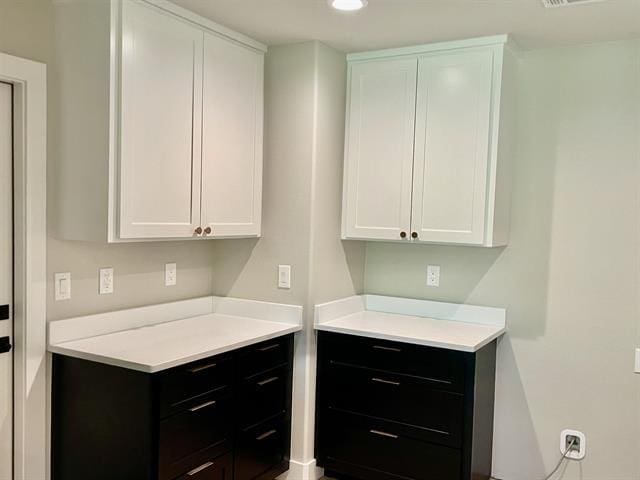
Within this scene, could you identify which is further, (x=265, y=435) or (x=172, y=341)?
(x=265, y=435)

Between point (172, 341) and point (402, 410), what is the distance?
1.15m

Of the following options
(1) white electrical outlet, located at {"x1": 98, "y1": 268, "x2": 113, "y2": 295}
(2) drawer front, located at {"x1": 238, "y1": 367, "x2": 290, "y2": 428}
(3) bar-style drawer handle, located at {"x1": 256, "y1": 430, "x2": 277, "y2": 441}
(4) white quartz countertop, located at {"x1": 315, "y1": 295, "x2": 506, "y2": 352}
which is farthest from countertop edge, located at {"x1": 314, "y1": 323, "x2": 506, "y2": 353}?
(1) white electrical outlet, located at {"x1": 98, "y1": 268, "x2": 113, "y2": 295}

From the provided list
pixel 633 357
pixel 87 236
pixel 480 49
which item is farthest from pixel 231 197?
pixel 633 357

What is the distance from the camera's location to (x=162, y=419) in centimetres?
234

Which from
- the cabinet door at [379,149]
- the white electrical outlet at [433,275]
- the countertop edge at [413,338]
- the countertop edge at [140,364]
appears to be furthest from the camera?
the white electrical outlet at [433,275]

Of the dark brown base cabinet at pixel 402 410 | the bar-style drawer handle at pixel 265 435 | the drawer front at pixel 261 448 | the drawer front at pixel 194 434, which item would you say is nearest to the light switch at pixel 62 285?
the drawer front at pixel 194 434

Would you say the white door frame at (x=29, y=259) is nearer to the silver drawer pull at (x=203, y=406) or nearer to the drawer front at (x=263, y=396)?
the silver drawer pull at (x=203, y=406)

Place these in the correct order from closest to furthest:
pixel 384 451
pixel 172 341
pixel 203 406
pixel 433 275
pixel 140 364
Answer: pixel 140 364 → pixel 203 406 → pixel 172 341 → pixel 384 451 → pixel 433 275

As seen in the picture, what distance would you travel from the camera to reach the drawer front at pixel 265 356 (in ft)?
9.12

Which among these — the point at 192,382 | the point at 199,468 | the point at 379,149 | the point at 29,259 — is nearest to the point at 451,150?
the point at 379,149

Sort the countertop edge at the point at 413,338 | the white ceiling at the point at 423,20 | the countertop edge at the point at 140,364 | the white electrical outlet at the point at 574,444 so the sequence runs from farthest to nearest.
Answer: the white electrical outlet at the point at 574,444 → the countertop edge at the point at 413,338 → the white ceiling at the point at 423,20 → the countertop edge at the point at 140,364

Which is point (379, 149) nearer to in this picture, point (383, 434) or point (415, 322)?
point (415, 322)

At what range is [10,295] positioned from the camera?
2.46 m

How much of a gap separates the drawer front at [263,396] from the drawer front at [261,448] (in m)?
0.05
